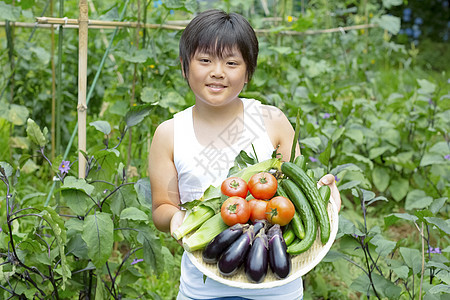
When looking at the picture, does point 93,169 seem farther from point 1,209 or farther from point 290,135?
point 1,209

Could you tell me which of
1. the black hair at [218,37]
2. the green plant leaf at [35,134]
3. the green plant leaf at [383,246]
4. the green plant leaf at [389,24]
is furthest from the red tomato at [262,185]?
the green plant leaf at [389,24]

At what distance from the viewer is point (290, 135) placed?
6.60ft

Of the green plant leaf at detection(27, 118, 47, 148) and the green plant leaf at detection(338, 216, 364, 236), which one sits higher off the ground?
the green plant leaf at detection(27, 118, 47, 148)

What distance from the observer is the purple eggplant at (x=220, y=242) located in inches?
62.3

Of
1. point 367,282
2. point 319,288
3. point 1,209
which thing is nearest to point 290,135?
point 367,282

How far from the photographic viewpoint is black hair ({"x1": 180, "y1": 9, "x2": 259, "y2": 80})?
5.78 ft

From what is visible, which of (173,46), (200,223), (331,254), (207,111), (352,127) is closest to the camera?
(200,223)

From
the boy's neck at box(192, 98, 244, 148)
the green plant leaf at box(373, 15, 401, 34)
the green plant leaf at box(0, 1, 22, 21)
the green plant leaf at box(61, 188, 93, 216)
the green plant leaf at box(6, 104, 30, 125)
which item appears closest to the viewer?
the boy's neck at box(192, 98, 244, 148)

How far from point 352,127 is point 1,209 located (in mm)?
2168

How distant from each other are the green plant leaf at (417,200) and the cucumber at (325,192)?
64.8 inches

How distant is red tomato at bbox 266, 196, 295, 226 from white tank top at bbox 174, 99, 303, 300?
280mm

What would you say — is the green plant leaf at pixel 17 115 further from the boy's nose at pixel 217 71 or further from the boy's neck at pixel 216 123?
the boy's nose at pixel 217 71

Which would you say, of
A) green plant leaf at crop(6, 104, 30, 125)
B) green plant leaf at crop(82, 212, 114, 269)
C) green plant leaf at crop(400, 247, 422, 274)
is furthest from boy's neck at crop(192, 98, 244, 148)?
green plant leaf at crop(6, 104, 30, 125)

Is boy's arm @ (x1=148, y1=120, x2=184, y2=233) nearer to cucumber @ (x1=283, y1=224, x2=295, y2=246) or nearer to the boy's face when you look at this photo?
the boy's face
